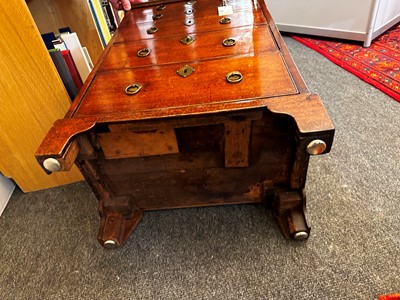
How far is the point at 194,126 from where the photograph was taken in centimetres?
81

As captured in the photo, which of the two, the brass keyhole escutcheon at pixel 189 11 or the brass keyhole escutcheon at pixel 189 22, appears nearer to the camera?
the brass keyhole escutcheon at pixel 189 22

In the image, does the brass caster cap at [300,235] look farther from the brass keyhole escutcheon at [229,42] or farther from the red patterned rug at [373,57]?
the red patterned rug at [373,57]

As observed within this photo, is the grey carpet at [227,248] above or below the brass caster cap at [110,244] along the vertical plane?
below

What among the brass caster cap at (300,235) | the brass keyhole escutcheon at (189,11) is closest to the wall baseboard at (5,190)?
the brass keyhole escutcheon at (189,11)

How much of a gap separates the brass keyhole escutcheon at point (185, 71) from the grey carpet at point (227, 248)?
0.53m

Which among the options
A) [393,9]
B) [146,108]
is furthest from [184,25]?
[393,9]

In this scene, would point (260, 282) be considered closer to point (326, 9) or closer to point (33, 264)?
point (33, 264)

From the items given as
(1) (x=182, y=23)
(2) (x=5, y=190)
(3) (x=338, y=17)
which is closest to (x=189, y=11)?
(1) (x=182, y=23)

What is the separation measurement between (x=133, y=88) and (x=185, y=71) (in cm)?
16

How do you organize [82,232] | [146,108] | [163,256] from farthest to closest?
[82,232] → [163,256] → [146,108]

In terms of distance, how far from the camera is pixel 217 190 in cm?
99

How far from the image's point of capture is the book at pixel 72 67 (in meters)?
1.12

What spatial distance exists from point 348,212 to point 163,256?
0.68 metres

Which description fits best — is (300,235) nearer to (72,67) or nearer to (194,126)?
(194,126)
